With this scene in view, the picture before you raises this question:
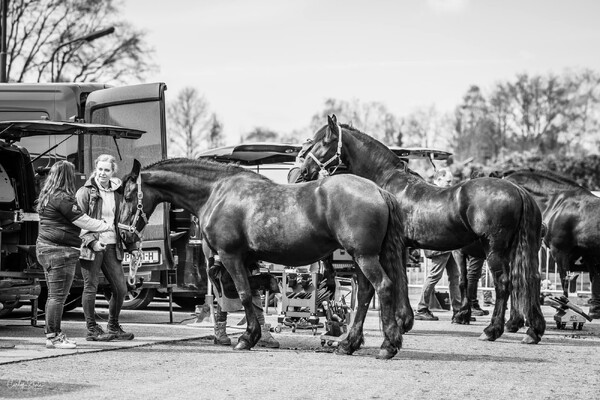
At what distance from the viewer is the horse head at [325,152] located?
11875mm

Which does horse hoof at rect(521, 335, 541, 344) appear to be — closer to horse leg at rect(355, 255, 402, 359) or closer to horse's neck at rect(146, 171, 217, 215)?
horse leg at rect(355, 255, 402, 359)

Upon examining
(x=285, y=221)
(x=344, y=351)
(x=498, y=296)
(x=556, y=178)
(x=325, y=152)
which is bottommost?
(x=344, y=351)

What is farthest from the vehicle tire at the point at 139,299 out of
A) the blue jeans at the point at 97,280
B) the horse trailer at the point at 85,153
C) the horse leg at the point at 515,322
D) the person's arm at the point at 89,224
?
the horse leg at the point at 515,322

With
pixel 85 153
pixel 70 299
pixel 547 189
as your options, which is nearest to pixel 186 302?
pixel 70 299

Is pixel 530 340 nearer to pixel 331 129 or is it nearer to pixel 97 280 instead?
pixel 331 129

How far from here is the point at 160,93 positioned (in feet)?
45.9

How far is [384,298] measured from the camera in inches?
371

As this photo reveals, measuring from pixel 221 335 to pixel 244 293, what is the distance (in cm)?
82

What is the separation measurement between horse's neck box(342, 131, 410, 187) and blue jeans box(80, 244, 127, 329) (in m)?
3.27

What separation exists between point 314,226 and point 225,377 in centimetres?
228

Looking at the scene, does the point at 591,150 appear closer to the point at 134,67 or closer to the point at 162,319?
the point at 134,67

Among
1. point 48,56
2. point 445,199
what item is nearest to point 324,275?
point 445,199

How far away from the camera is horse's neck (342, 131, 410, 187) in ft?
39.5

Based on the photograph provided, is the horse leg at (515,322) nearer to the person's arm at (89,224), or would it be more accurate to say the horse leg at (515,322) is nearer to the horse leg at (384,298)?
the horse leg at (384,298)
